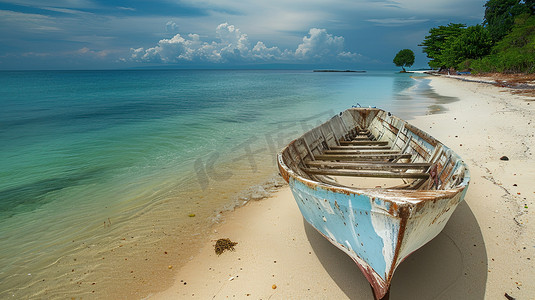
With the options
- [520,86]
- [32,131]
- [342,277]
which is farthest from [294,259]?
[520,86]

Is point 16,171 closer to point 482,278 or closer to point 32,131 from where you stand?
point 32,131

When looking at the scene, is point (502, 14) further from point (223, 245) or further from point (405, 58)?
point (223, 245)

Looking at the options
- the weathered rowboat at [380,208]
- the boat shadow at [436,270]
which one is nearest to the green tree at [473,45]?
the weathered rowboat at [380,208]

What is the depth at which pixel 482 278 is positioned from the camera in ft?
10.5

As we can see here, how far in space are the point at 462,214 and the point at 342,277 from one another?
253cm

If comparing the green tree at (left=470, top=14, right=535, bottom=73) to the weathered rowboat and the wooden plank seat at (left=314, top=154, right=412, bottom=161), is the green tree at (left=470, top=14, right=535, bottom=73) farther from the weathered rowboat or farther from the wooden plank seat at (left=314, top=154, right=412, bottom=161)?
the weathered rowboat

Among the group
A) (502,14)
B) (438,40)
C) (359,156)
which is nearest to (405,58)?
(438,40)

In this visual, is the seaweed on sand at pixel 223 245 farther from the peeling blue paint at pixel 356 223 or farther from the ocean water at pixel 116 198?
the peeling blue paint at pixel 356 223

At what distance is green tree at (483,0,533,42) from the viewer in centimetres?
5020

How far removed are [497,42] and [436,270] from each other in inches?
2364

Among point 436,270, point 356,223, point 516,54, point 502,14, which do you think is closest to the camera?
point 356,223

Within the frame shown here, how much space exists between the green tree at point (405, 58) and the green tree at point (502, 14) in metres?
38.9

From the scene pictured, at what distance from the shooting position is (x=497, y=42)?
45938 mm

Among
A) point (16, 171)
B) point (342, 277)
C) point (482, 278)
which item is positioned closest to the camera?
point (482, 278)
